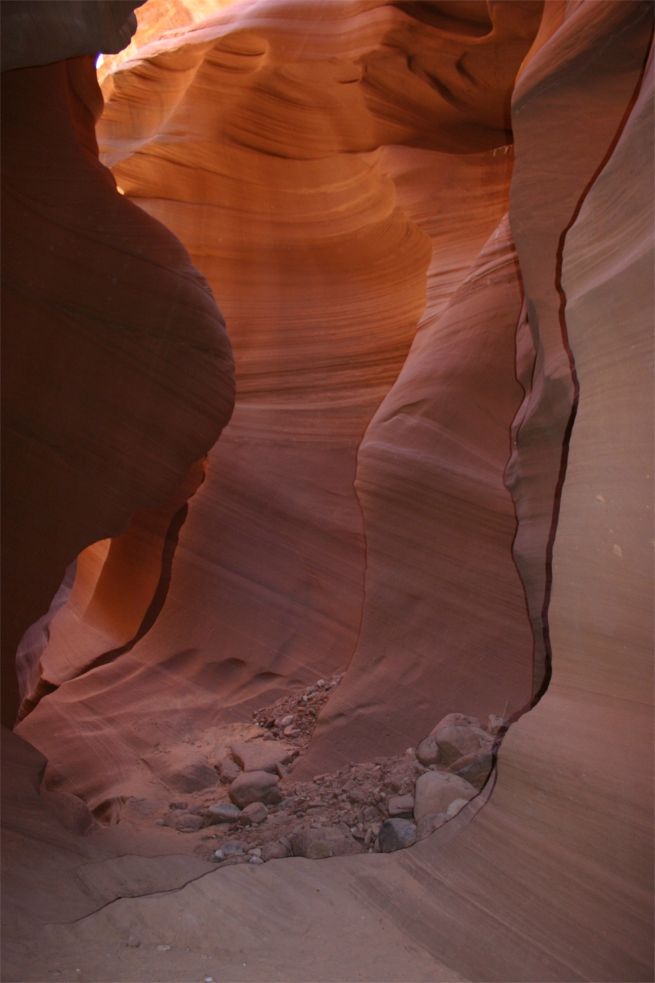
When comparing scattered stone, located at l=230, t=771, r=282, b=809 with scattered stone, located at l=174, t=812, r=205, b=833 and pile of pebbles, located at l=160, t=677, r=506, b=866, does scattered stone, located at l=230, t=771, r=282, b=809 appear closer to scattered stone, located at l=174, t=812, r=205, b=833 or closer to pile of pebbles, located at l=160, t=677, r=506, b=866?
pile of pebbles, located at l=160, t=677, r=506, b=866

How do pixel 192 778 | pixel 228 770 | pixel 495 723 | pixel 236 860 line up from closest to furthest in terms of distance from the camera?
pixel 236 860 → pixel 495 723 → pixel 192 778 → pixel 228 770

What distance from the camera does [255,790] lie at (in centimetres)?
455

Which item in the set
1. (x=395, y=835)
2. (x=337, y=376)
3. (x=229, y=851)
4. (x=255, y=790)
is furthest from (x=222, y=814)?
(x=337, y=376)

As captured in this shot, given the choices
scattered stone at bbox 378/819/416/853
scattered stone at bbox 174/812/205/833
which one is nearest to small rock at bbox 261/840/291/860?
scattered stone at bbox 378/819/416/853

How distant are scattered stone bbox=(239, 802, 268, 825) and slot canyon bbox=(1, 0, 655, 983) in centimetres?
8

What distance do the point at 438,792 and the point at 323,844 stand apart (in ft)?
1.91

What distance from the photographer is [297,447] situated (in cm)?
736

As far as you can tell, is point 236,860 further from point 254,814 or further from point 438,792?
point 438,792

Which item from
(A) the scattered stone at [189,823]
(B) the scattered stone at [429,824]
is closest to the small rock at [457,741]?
(B) the scattered stone at [429,824]

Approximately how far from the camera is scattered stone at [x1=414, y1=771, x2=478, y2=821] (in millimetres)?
3779

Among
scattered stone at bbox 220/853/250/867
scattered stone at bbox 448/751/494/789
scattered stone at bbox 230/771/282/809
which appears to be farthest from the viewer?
scattered stone at bbox 230/771/282/809

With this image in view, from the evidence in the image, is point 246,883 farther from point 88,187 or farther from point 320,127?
point 320,127

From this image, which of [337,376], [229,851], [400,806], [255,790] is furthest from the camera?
[337,376]

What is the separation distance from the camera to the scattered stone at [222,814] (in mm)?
4312
